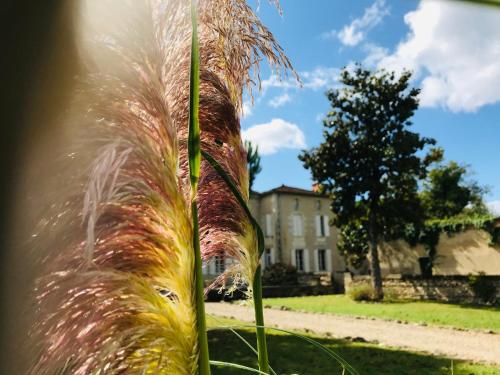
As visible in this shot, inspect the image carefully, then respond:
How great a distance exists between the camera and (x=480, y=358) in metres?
6.96

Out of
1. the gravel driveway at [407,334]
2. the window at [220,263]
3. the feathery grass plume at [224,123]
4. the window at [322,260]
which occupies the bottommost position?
the gravel driveway at [407,334]

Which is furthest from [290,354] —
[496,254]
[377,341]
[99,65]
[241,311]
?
[496,254]

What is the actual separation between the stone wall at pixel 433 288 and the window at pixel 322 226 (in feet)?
43.8

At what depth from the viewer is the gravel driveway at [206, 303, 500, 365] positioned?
755cm

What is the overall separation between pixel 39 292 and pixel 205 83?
57 centimetres

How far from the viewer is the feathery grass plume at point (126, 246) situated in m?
0.66

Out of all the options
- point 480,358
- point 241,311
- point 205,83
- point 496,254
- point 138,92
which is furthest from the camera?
point 496,254

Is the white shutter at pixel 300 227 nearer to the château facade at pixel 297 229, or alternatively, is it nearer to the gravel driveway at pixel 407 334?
the château facade at pixel 297 229

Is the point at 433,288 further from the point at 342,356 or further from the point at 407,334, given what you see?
the point at 342,356

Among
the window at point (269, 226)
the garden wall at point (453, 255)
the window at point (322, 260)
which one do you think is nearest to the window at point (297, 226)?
the window at point (269, 226)

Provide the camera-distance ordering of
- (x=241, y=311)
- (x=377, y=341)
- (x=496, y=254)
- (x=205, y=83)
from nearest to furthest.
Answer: (x=205, y=83) < (x=377, y=341) < (x=241, y=311) < (x=496, y=254)

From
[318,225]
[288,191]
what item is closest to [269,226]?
[288,191]

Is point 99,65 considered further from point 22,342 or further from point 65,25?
point 22,342

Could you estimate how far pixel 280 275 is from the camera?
26891 mm
